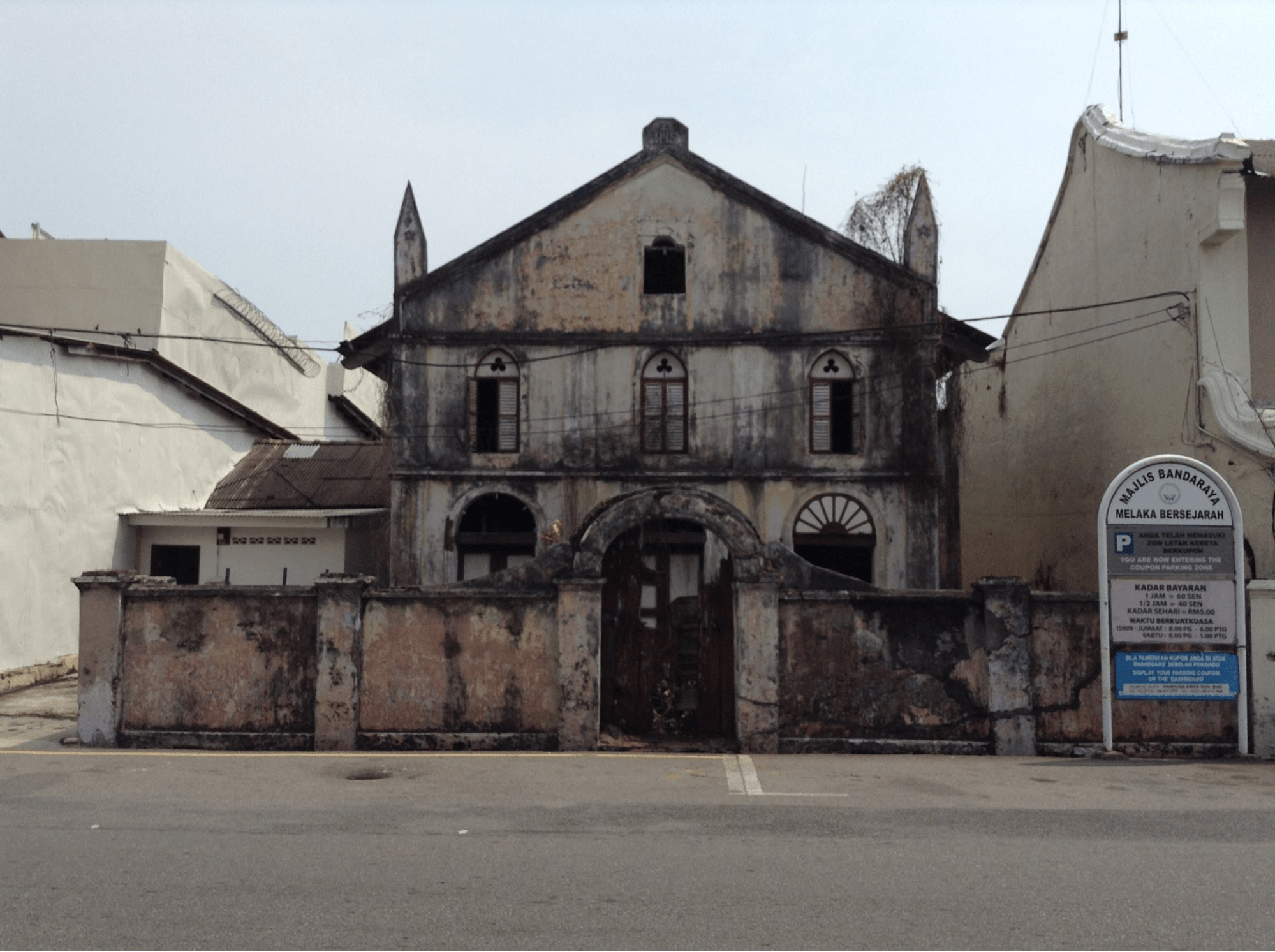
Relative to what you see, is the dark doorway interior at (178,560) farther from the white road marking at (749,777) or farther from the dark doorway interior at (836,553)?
the white road marking at (749,777)

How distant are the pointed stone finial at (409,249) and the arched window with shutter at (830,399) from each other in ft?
23.4

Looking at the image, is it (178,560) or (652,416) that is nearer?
(652,416)

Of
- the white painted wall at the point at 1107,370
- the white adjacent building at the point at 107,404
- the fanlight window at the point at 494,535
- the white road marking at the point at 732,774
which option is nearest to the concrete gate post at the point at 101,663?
the white adjacent building at the point at 107,404

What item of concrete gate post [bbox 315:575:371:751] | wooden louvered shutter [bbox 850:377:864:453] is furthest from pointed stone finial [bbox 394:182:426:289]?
concrete gate post [bbox 315:575:371:751]

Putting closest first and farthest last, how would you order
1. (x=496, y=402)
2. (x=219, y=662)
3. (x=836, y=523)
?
(x=219, y=662)
(x=836, y=523)
(x=496, y=402)

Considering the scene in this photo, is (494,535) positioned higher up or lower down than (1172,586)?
higher up

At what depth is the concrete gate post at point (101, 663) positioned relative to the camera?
1248cm

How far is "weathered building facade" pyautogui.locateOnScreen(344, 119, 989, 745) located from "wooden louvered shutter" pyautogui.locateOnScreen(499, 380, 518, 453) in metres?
0.04

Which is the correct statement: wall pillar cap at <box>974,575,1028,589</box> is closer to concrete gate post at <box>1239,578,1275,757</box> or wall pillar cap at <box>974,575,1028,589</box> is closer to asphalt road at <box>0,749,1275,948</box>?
asphalt road at <box>0,749,1275,948</box>

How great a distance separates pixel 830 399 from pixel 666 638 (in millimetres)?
8250

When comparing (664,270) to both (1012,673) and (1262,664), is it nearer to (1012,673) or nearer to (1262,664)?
(1012,673)

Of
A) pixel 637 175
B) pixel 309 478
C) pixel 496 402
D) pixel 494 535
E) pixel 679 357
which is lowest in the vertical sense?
pixel 494 535

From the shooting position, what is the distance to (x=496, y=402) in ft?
65.8

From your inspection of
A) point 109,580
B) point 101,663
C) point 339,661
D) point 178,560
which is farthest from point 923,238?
point 178,560
